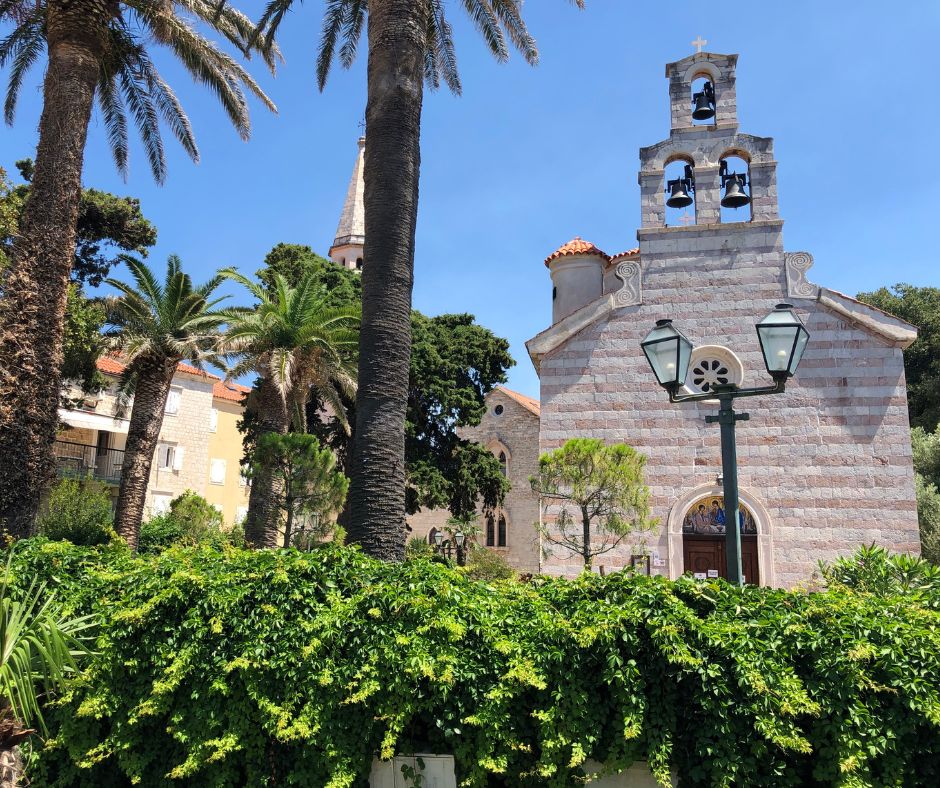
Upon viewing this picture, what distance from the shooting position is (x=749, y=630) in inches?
217

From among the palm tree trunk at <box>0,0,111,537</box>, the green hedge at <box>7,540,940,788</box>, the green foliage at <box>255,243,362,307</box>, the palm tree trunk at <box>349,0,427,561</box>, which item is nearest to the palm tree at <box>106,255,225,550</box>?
the green foliage at <box>255,243,362,307</box>

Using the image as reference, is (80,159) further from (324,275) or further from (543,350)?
(324,275)

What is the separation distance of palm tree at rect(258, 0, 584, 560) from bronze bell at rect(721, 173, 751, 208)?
358 inches

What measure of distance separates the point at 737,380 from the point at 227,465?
29441 mm

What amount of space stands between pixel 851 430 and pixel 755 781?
1256cm

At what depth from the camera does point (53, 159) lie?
12141 millimetres

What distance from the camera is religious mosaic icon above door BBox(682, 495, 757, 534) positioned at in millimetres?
16453

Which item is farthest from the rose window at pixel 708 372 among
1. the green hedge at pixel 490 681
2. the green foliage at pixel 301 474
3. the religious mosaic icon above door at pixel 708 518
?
the green hedge at pixel 490 681

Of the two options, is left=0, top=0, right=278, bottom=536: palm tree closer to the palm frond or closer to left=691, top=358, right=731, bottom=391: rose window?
the palm frond

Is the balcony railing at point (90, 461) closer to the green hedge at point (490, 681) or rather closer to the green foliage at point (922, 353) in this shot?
the green hedge at point (490, 681)

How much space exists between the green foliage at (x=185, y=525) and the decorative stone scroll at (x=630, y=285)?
15.7 m

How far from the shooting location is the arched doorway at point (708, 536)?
53.7 feet

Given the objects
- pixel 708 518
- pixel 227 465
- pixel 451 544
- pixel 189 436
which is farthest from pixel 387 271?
pixel 227 465

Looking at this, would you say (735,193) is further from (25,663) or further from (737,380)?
(25,663)
